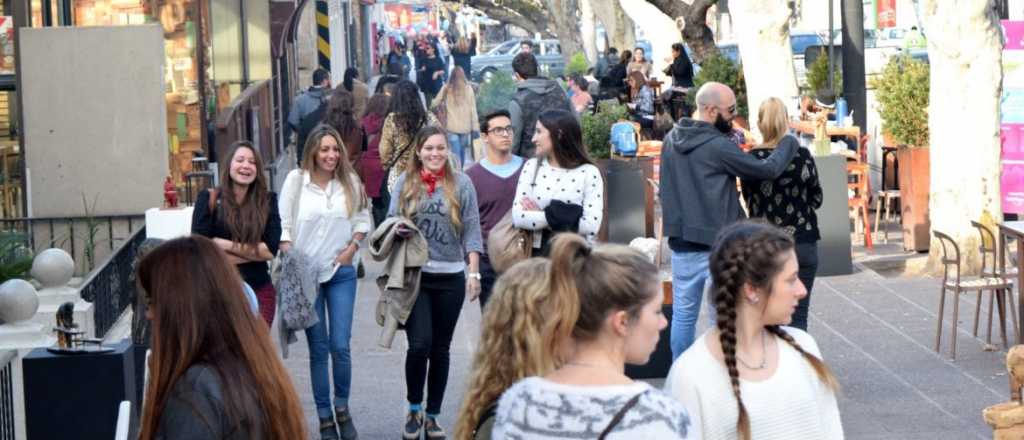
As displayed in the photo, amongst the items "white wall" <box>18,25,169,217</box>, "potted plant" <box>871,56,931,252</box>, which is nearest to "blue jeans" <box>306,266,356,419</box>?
"white wall" <box>18,25,169,217</box>

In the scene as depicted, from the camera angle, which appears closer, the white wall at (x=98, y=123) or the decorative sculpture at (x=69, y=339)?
the decorative sculpture at (x=69, y=339)

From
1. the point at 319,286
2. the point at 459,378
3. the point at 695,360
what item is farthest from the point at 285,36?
the point at 695,360

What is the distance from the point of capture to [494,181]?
877 centimetres

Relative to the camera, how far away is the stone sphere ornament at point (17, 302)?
25.9 ft

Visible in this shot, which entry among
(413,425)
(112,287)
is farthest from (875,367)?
(112,287)

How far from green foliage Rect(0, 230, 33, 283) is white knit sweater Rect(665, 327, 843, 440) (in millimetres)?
5345

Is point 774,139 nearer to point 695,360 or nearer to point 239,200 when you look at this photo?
point 239,200

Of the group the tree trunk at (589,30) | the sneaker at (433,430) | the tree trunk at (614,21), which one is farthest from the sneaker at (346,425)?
the tree trunk at (589,30)

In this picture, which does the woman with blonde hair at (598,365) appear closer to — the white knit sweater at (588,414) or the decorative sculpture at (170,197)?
the white knit sweater at (588,414)

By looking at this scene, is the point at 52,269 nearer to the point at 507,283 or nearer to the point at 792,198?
the point at 792,198

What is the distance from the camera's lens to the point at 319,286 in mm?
8359

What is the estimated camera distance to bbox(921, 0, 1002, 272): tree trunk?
1323cm

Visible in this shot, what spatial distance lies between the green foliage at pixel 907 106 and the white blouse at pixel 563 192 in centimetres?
847

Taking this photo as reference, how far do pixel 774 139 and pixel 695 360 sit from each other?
4469 millimetres
